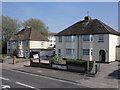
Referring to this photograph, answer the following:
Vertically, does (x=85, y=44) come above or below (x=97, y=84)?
above

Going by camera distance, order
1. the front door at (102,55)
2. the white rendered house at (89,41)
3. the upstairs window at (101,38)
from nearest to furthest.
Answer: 1. the white rendered house at (89,41)
2. the upstairs window at (101,38)
3. the front door at (102,55)

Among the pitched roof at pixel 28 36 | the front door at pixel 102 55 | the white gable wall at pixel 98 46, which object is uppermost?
the pitched roof at pixel 28 36

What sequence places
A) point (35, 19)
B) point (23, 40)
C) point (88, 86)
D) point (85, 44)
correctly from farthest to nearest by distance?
point (35, 19) < point (23, 40) < point (85, 44) < point (88, 86)

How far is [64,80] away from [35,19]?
157ft

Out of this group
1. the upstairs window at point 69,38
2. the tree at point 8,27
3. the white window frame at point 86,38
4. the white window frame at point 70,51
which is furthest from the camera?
the tree at point 8,27

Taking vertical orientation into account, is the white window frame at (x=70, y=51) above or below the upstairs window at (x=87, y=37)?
below

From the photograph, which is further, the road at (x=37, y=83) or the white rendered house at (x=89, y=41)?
the white rendered house at (x=89, y=41)

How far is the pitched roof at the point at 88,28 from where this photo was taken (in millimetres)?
28275

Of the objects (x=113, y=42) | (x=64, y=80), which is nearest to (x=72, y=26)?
(x=113, y=42)

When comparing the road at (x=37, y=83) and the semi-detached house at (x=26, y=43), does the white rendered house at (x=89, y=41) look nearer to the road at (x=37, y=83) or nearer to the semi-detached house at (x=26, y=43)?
the semi-detached house at (x=26, y=43)

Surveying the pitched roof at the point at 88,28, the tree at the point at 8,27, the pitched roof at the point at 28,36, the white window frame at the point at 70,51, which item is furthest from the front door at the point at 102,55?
the tree at the point at 8,27

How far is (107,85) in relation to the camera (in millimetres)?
13836

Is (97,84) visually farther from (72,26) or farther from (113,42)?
(72,26)

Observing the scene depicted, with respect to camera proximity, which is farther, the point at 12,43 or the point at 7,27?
the point at 7,27
